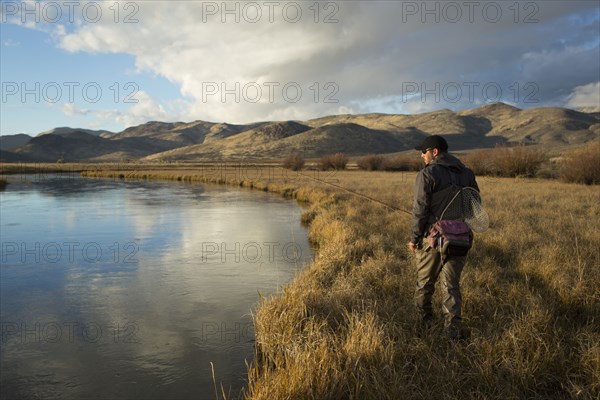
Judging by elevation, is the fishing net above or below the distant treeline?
below

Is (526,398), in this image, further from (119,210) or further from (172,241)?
(119,210)

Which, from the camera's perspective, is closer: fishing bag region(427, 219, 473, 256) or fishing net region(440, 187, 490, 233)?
fishing bag region(427, 219, 473, 256)

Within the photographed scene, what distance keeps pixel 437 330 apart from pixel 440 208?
165cm

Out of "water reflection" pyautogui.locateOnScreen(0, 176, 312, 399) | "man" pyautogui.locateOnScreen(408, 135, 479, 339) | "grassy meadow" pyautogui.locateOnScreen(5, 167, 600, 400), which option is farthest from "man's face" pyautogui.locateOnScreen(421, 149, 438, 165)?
"water reflection" pyautogui.locateOnScreen(0, 176, 312, 399)

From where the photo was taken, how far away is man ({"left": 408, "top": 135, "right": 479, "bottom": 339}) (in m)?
5.21

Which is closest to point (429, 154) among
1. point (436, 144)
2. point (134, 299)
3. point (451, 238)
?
point (436, 144)

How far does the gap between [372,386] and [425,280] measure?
5.89ft

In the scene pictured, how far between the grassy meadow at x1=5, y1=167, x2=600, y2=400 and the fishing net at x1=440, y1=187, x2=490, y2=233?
1.43 metres

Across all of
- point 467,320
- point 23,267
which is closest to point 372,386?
point 467,320

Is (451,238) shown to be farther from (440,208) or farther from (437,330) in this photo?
(437,330)

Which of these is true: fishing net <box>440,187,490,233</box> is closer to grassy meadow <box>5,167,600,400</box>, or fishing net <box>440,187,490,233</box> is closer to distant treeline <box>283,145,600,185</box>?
grassy meadow <box>5,167,600,400</box>

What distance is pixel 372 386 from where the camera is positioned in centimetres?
430

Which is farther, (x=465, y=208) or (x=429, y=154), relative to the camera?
(x=429, y=154)

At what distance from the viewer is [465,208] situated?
5.21 m
